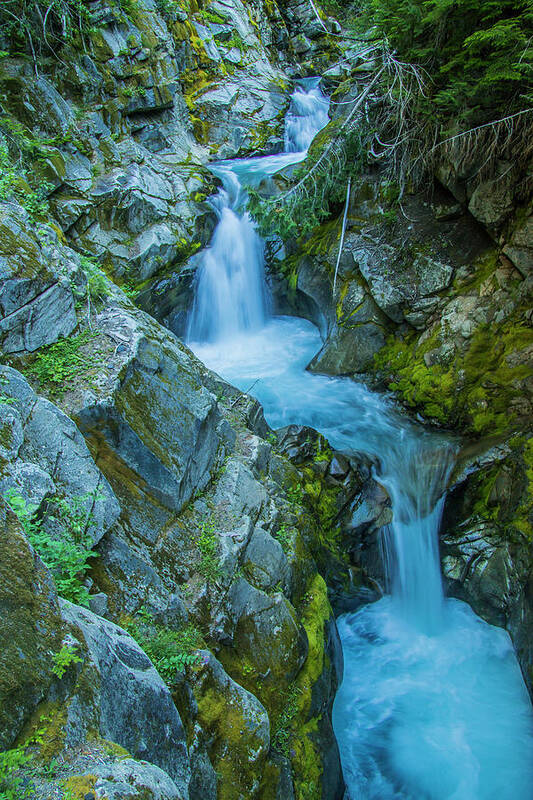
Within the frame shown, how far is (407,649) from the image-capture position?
6.74 metres

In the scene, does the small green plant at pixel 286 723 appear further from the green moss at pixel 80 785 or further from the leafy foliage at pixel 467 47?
the leafy foliage at pixel 467 47

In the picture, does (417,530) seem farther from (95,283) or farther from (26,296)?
(26,296)

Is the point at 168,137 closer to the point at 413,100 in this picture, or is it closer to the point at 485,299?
the point at 413,100

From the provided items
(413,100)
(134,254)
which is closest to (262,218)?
(134,254)

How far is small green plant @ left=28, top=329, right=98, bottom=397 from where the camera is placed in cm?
408

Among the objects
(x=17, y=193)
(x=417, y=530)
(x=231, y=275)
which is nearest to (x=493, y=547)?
(x=417, y=530)

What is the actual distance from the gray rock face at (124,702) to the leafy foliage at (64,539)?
37 cm

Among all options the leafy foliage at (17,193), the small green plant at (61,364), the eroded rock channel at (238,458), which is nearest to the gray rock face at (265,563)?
the eroded rock channel at (238,458)

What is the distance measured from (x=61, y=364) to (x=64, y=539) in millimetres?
1770

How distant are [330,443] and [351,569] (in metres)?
2.29

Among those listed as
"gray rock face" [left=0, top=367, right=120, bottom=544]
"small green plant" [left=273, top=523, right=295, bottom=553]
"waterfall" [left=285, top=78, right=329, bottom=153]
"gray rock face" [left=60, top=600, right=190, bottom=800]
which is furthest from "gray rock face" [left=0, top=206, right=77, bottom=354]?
"waterfall" [left=285, top=78, right=329, bottom=153]

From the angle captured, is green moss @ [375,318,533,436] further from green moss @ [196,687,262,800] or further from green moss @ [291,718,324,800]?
green moss @ [196,687,262,800]

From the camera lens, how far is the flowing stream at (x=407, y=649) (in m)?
5.51

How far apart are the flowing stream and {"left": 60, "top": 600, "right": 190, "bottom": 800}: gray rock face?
379 cm
